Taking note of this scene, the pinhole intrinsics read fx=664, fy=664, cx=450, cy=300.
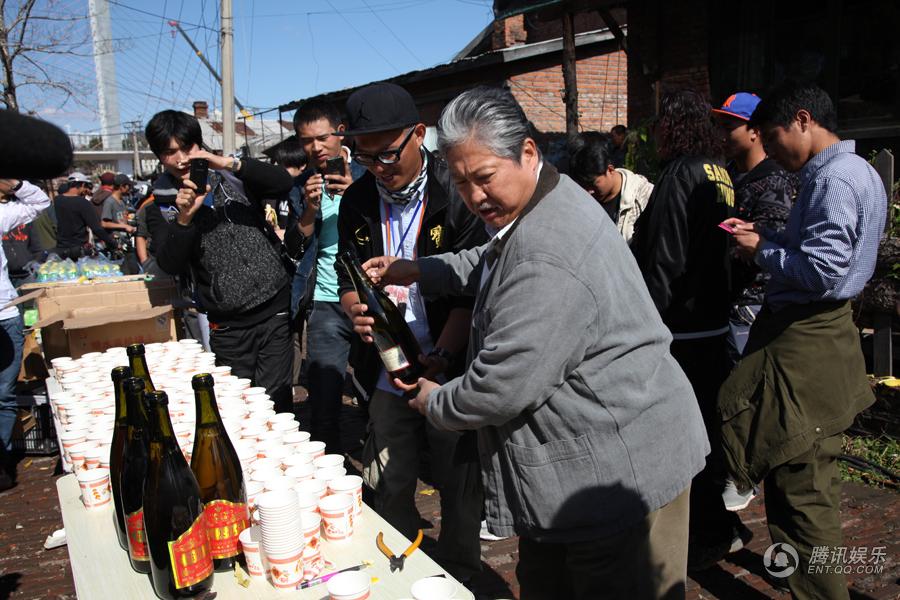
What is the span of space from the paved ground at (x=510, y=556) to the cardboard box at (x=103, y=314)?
1.23m

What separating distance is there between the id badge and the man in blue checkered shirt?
1.53 meters

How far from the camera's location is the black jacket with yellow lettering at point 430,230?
2.96 meters

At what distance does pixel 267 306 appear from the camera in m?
4.12

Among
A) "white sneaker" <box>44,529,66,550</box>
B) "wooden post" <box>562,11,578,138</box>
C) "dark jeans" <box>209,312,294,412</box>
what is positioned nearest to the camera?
"dark jeans" <box>209,312,294,412</box>

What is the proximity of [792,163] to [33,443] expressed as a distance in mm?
6394

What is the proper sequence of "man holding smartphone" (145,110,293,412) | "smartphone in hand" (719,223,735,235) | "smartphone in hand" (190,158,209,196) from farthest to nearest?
"man holding smartphone" (145,110,293,412) → "smartphone in hand" (190,158,209,196) → "smartphone in hand" (719,223,735,235)

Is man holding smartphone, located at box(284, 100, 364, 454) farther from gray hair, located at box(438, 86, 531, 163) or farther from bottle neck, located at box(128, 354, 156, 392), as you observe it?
gray hair, located at box(438, 86, 531, 163)

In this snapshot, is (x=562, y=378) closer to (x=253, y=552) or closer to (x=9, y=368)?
(x=253, y=552)

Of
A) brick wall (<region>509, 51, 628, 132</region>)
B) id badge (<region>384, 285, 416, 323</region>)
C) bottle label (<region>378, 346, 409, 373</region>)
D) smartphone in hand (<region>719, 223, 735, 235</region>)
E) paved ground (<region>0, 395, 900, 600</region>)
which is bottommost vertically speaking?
paved ground (<region>0, 395, 900, 600</region>)

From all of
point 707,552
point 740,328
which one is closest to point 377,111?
point 740,328

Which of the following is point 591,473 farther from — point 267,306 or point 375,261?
point 267,306

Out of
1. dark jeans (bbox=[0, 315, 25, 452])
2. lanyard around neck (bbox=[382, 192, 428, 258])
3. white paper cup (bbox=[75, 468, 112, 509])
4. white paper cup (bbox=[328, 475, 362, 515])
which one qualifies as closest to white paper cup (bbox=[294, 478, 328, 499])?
white paper cup (bbox=[328, 475, 362, 515])

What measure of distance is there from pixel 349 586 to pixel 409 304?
163 centimetres

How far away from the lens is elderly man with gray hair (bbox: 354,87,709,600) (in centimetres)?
177
